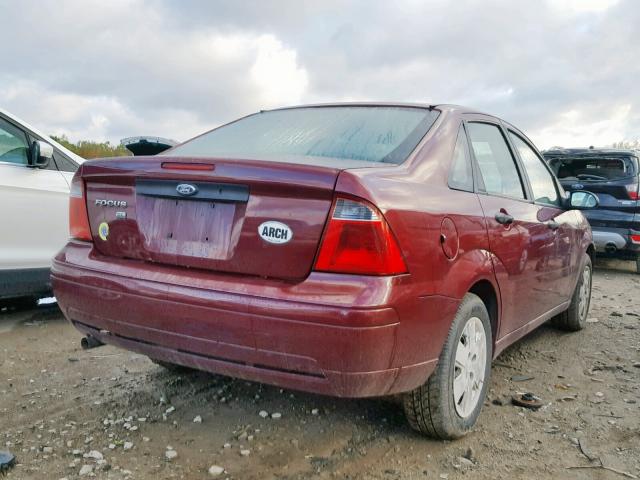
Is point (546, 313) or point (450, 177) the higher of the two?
point (450, 177)

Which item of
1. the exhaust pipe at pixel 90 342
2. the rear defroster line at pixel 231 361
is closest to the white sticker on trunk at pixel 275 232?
the rear defroster line at pixel 231 361

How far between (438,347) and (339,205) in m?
0.76

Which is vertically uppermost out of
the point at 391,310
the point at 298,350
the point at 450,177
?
the point at 450,177

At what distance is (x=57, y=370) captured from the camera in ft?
11.9

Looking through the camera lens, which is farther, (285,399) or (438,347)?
(285,399)

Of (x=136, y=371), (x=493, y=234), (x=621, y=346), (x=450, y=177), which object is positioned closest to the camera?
(x=450, y=177)

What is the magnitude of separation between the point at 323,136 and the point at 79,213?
1200mm

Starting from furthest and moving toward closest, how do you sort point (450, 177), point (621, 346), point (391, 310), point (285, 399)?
point (621, 346) → point (285, 399) → point (450, 177) → point (391, 310)

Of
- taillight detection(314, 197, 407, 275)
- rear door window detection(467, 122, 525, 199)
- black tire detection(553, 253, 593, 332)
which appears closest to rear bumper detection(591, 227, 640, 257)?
black tire detection(553, 253, 593, 332)

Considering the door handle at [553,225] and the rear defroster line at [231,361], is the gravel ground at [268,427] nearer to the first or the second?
the rear defroster line at [231,361]

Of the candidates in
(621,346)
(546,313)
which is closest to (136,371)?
(546,313)

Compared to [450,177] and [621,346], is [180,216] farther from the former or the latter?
[621,346]

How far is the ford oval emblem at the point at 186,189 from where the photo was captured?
2.38m

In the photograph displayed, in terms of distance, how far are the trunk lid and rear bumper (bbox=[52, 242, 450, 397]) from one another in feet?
Result: 0.30
